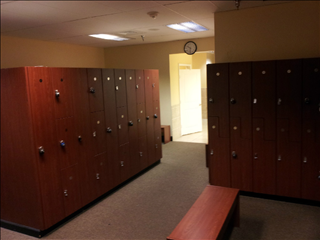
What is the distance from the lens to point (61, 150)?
12.0ft

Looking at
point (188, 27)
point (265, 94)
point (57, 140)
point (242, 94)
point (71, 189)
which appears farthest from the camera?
point (188, 27)

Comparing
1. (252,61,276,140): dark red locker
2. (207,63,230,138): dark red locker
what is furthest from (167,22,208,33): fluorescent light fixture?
(252,61,276,140): dark red locker

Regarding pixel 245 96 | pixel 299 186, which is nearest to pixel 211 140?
pixel 245 96

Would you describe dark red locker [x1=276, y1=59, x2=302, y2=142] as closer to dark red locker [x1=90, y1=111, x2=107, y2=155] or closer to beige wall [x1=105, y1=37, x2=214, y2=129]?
dark red locker [x1=90, y1=111, x2=107, y2=155]

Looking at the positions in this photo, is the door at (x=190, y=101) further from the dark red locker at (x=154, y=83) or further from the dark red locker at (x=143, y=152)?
the dark red locker at (x=143, y=152)

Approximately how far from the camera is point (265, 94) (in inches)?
158

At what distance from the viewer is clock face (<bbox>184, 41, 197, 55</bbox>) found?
725 centimetres

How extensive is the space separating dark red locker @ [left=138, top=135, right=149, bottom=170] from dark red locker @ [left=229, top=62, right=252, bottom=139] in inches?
78.9

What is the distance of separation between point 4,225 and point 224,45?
419 cm

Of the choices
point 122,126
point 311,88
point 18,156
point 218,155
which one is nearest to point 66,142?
point 18,156

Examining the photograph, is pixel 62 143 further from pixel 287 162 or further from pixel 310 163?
pixel 310 163

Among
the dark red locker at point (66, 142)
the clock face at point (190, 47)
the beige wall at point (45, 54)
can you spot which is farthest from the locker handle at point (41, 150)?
the clock face at point (190, 47)

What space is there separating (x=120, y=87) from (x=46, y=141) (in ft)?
5.80

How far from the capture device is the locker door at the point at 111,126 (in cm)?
449
